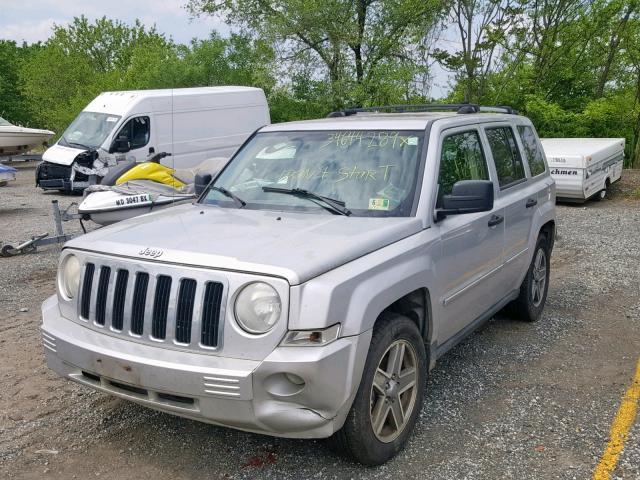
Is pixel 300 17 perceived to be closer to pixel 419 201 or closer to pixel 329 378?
pixel 419 201

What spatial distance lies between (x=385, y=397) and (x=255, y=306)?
958 mm

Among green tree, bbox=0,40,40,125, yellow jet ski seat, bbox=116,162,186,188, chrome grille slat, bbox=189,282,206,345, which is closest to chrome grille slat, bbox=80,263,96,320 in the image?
chrome grille slat, bbox=189,282,206,345

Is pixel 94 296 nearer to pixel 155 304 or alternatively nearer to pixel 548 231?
pixel 155 304

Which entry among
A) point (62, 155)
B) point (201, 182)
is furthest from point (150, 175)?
point (62, 155)

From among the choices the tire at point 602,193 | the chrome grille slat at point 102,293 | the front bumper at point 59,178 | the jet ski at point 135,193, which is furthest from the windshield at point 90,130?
the chrome grille slat at point 102,293

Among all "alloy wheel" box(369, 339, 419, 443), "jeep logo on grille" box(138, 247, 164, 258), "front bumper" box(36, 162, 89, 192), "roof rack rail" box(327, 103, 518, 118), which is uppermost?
"roof rack rail" box(327, 103, 518, 118)

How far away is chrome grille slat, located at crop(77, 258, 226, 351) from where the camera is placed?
3070 mm

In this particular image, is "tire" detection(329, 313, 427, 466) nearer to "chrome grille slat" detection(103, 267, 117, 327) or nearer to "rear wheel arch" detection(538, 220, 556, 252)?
"chrome grille slat" detection(103, 267, 117, 327)

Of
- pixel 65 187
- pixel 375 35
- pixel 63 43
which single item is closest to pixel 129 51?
pixel 63 43

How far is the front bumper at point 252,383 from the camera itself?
2.94 meters

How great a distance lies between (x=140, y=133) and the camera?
15.9 m

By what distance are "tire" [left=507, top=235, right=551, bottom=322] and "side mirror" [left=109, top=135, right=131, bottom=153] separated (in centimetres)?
1200

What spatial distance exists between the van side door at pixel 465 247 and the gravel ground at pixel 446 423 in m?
0.54

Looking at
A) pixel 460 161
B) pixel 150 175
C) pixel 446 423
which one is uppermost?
pixel 460 161
